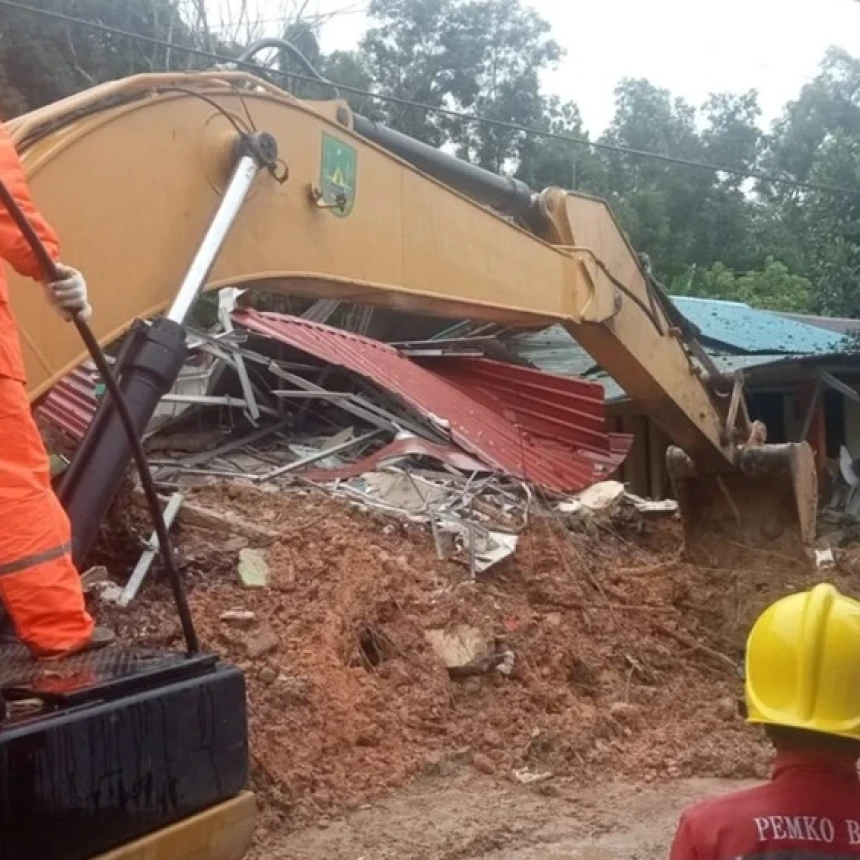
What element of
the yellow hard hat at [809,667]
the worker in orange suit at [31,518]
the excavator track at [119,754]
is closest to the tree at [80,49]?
the worker in orange suit at [31,518]

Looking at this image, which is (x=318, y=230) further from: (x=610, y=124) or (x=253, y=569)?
(x=610, y=124)

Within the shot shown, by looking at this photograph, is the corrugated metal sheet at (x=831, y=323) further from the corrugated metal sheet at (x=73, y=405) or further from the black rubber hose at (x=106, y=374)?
the black rubber hose at (x=106, y=374)

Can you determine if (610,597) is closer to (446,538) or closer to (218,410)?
(446,538)

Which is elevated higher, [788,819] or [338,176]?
[338,176]

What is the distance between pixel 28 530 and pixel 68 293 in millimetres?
563

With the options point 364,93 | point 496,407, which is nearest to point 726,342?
point 496,407

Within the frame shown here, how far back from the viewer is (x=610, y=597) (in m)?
7.79

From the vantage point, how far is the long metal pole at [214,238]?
355 centimetres

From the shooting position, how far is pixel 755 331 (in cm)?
1972

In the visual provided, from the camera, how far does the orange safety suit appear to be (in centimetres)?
295

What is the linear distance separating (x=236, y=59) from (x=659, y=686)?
13.8ft

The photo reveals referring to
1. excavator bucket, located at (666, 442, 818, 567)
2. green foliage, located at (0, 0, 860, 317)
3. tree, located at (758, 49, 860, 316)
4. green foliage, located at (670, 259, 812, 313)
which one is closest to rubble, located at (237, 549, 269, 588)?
excavator bucket, located at (666, 442, 818, 567)

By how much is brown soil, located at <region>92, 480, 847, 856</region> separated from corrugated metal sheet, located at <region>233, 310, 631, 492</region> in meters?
1.37

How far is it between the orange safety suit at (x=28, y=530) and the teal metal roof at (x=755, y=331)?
15.6 metres
